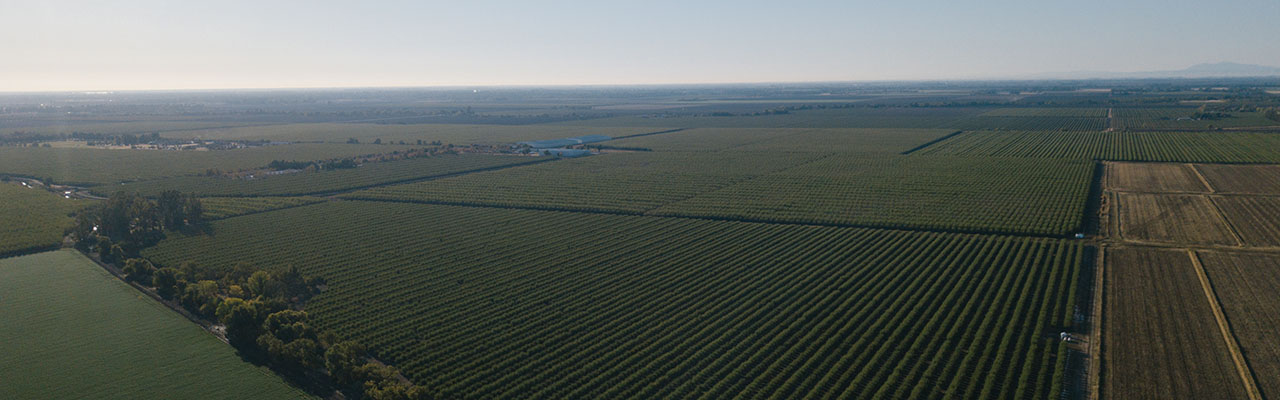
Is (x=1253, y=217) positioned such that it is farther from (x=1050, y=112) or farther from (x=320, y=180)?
(x=1050, y=112)

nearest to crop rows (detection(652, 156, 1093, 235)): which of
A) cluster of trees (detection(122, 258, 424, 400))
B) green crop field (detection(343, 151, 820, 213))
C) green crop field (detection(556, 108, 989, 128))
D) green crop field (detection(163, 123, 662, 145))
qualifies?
green crop field (detection(343, 151, 820, 213))

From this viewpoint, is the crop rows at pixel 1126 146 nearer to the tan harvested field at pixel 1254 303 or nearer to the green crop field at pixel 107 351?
the tan harvested field at pixel 1254 303

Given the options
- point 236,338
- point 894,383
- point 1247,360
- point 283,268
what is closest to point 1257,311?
point 1247,360

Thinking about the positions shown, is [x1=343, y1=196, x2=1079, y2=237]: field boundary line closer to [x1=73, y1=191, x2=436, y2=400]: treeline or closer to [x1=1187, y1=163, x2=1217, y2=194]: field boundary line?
[x1=73, y1=191, x2=436, y2=400]: treeline

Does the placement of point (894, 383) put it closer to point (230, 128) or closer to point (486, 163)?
point (486, 163)

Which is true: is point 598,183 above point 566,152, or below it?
below

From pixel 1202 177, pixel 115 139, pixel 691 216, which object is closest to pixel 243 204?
pixel 691 216
